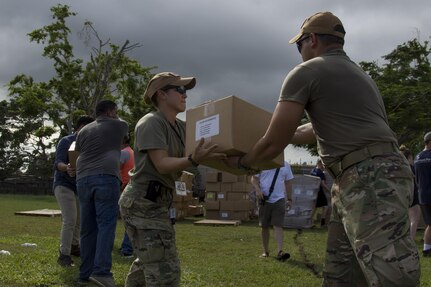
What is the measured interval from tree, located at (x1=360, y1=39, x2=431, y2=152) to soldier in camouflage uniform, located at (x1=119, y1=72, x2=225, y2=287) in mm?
18760

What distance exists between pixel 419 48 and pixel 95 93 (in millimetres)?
18701

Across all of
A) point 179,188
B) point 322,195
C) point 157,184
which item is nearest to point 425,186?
point 322,195

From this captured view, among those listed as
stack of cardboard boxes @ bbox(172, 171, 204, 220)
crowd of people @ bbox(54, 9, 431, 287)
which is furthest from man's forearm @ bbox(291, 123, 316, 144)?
stack of cardboard boxes @ bbox(172, 171, 204, 220)

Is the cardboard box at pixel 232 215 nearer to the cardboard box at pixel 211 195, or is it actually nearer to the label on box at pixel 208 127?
the cardboard box at pixel 211 195

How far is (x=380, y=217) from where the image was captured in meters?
2.74

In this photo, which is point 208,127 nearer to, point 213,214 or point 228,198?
point 228,198

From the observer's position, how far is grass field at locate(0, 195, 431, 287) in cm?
629

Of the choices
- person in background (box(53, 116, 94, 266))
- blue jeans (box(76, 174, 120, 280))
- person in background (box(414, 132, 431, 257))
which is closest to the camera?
blue jeans (box(76, 174, 120, 280))

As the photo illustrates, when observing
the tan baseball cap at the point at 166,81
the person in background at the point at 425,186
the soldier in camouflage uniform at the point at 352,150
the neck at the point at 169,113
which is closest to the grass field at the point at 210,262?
the person in background at the point at 425,186

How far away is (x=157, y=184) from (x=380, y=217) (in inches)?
61.2

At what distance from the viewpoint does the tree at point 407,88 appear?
21156 mm

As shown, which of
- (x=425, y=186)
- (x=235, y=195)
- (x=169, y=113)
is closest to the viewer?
(x=169, y=113)

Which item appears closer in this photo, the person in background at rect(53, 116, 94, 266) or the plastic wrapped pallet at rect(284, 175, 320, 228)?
the person in background at rect(53, 116, 94, 266)

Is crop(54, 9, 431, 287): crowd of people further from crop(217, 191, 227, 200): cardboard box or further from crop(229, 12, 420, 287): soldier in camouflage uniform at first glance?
crop(217, 191, 227, 200): cardboard box
